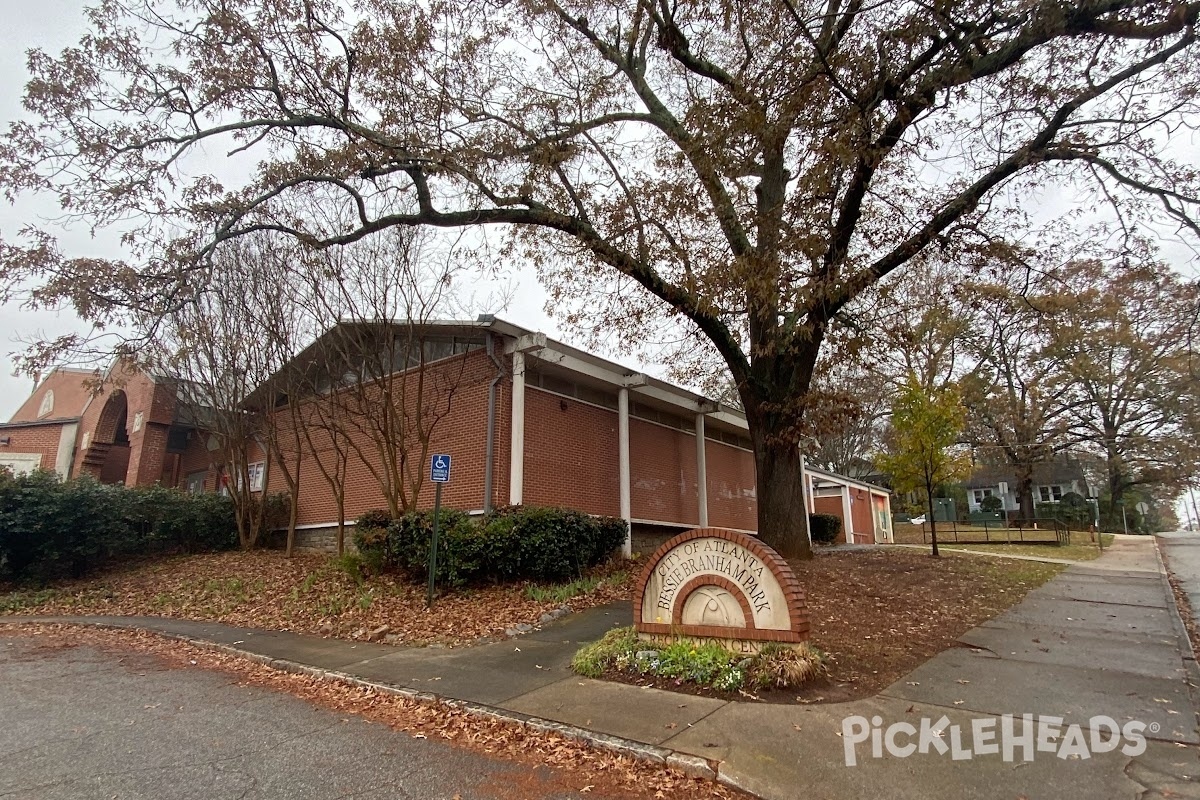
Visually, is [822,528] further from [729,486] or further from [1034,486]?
[1034,486]

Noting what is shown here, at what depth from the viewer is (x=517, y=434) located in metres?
12.6

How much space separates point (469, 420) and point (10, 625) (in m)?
7.82

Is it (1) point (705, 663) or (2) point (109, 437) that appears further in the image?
(2) point (109, 437)

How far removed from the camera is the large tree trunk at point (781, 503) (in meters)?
12.6

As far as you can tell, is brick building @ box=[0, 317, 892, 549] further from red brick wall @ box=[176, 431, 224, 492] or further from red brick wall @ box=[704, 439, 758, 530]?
red brick wall @ box=[176, 431, 224, 492]

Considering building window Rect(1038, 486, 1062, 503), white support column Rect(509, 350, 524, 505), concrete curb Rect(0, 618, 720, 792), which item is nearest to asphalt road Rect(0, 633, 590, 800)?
concrete curb Rect(0, 618, 720, 792)

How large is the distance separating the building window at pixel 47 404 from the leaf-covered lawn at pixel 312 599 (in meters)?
15.9

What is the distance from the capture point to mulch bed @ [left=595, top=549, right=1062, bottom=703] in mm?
5988

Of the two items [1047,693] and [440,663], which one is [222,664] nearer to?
[440,663]

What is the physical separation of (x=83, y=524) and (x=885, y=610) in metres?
Result: 15.6

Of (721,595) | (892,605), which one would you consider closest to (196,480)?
(721,595)

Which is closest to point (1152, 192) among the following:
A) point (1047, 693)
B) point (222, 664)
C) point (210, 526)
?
point (1047, 693)

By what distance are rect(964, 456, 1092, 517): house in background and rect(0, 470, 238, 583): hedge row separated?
178ft

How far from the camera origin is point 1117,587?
1243cm
